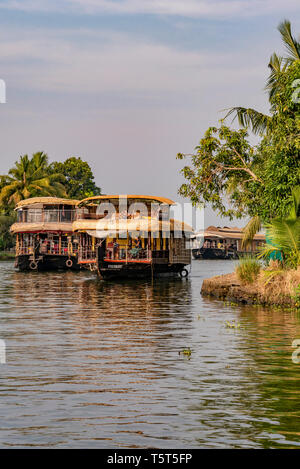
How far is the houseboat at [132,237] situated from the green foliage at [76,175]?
49.3 meters

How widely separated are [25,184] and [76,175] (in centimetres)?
2010

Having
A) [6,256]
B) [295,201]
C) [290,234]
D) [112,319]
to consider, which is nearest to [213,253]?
[6,256]

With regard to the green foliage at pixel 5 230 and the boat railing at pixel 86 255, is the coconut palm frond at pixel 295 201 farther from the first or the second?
the green foliage at pixel 5 230

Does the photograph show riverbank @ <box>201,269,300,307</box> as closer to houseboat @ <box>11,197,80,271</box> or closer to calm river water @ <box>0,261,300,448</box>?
calm river water @ <box>0,261,300,448</box>

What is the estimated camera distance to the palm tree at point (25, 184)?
74938mm

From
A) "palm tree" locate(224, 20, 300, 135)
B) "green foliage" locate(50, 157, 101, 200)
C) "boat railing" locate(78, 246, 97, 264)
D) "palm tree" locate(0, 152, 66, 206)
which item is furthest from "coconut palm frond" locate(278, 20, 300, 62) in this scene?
"green foliage" locate(50, 157, 101, 200)

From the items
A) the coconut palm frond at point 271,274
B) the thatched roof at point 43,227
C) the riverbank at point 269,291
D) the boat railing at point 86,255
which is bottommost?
the riverbank at point 269,291

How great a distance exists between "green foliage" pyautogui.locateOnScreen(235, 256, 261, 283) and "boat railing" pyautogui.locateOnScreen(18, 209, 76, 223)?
107 ft

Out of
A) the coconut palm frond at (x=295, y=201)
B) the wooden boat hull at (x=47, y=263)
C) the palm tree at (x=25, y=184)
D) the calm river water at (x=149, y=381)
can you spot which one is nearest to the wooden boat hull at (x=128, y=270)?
the wooden boat hull at (x=47, y=263)

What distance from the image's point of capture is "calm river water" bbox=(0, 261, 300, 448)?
7.64 metres

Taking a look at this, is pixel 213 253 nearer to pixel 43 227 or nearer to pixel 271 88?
pixel 43 227
